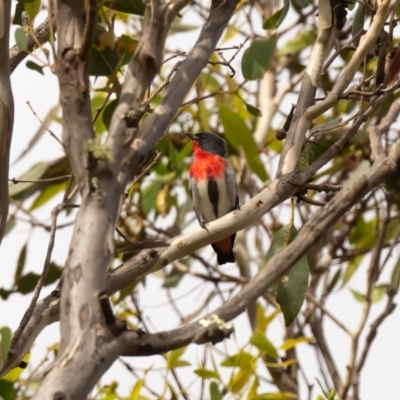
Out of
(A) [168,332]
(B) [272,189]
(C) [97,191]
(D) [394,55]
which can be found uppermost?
(D) [394,55]

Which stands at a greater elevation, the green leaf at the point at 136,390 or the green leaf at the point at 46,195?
the green leaf at the point at 46,195

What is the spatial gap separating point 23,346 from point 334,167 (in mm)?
2574

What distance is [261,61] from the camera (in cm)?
266

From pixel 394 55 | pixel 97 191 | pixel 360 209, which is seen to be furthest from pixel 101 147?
pixel 360 209

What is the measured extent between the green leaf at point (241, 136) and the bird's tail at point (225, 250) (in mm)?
795

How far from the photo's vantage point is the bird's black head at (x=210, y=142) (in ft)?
14.6

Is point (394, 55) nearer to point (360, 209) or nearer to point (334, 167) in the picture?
point (334, 167)

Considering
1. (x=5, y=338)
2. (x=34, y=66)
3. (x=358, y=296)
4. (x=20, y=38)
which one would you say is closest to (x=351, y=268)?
(x=358, y=296)

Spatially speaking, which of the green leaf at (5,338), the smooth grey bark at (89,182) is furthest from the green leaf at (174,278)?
the smooth grey bark at (89,182)

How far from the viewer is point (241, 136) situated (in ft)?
12.2

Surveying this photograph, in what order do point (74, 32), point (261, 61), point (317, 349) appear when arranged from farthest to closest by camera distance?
point (317, 349) < point (261, 61) < point (74, 32)

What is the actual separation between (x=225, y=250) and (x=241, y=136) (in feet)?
3.01

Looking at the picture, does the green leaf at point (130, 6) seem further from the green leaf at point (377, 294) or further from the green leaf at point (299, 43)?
Answer: the green leaf at point (377, 294)

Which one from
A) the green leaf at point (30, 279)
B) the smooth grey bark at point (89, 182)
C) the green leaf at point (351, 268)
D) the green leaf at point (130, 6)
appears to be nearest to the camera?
the smooth grey bark at point (89, 182)
